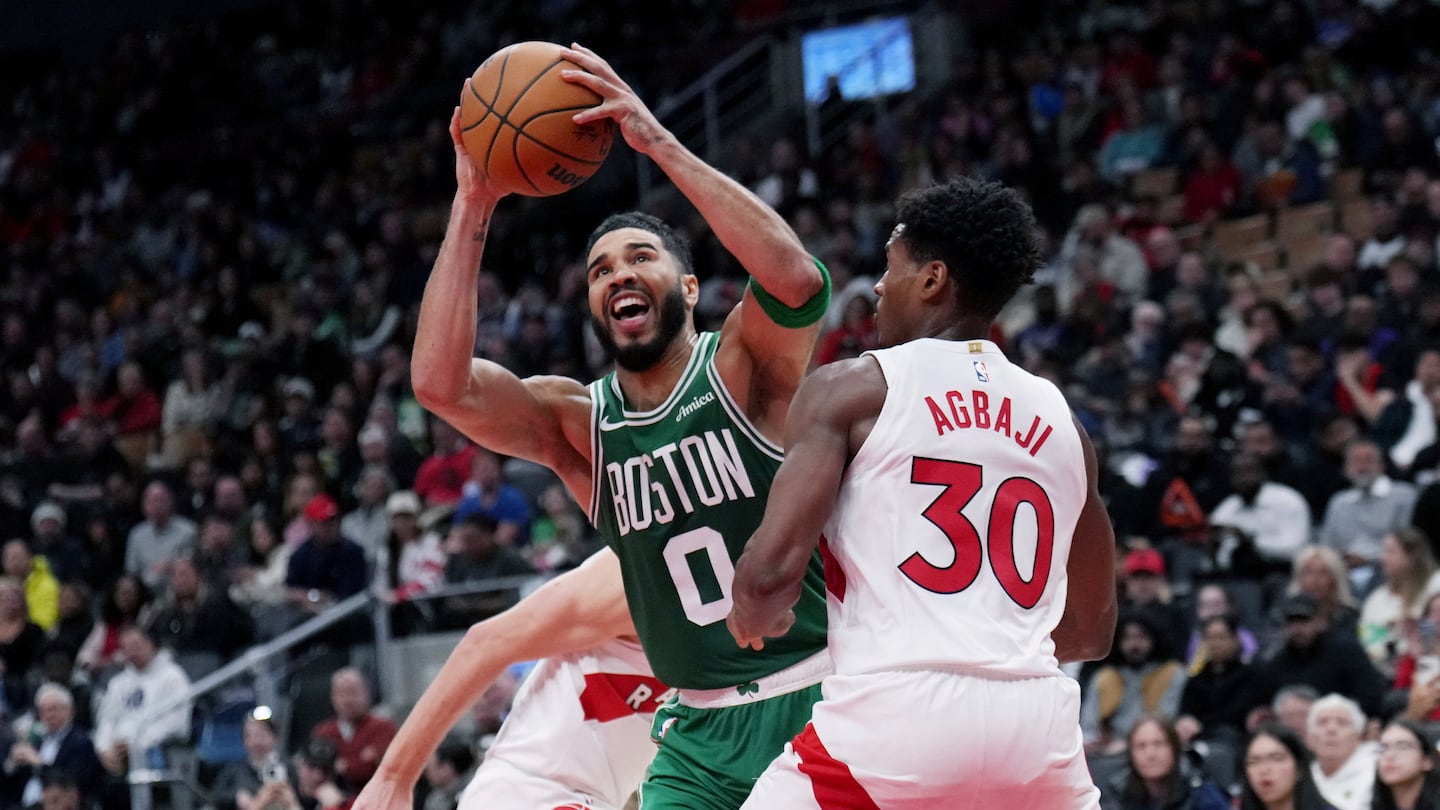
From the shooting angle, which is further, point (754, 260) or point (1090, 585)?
point (754, 260)

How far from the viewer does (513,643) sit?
17.1 feet

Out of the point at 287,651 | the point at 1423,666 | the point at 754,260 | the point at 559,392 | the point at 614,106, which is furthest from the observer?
the point at 287,651

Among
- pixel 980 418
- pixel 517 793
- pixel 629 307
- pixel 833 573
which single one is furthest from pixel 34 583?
pixel 980 418

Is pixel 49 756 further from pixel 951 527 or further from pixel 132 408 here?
pixel 951 527

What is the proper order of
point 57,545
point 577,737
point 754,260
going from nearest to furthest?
point 754,260 → point 577,737 → point 57,545

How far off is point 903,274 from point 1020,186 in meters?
11.5

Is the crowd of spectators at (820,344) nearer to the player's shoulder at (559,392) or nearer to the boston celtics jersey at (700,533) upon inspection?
the boston celtics jersey at (700,533)

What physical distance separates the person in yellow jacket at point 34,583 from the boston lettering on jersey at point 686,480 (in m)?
10.7

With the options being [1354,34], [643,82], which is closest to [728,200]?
[1354,34]

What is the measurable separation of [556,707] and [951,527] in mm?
2222

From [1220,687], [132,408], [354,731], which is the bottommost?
[354,731]

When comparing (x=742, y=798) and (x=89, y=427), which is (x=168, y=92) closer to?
(x=89, y=427)

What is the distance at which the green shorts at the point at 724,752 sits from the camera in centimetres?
438

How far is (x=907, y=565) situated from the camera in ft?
11.1
